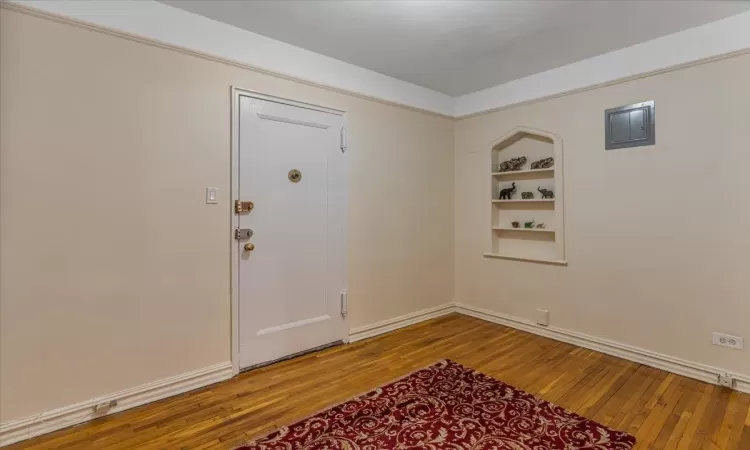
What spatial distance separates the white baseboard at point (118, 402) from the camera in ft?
6.38

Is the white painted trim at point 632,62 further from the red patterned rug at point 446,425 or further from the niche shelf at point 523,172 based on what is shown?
the red patterned rug at point 446,425

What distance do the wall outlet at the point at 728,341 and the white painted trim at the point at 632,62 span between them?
6.55 feet

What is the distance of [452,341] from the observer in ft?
11.3

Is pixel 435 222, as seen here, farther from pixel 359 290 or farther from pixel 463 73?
pixel 463 73

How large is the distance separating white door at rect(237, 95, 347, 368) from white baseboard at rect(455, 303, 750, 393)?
5.92 ft

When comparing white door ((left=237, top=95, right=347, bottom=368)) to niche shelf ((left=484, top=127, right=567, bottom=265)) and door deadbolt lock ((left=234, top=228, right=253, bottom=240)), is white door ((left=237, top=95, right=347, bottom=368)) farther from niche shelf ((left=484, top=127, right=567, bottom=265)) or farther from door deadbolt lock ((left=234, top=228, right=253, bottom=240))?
niche shelf ((left=484, top=127, right=567, bottom=265))

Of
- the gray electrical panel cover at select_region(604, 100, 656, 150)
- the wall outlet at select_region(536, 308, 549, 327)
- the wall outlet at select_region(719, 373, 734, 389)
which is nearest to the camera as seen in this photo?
the wall outlet at select_region(719, 373, 734, 389)

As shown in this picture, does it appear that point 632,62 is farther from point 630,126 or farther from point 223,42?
point 223,42

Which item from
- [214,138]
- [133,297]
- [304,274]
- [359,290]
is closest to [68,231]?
[133,297]

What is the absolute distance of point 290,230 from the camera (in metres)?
3.02

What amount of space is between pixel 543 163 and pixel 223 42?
10.1 feet

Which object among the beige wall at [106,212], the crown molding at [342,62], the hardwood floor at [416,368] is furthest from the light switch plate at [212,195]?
the hardwood floor at [416,368]

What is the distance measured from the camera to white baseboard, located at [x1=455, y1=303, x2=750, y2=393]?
103 inches

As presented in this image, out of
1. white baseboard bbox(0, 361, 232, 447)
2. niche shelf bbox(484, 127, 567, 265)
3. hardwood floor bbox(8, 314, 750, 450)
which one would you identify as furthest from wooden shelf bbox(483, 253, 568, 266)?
white baseboard bbox(0, 361, 232, 447)
